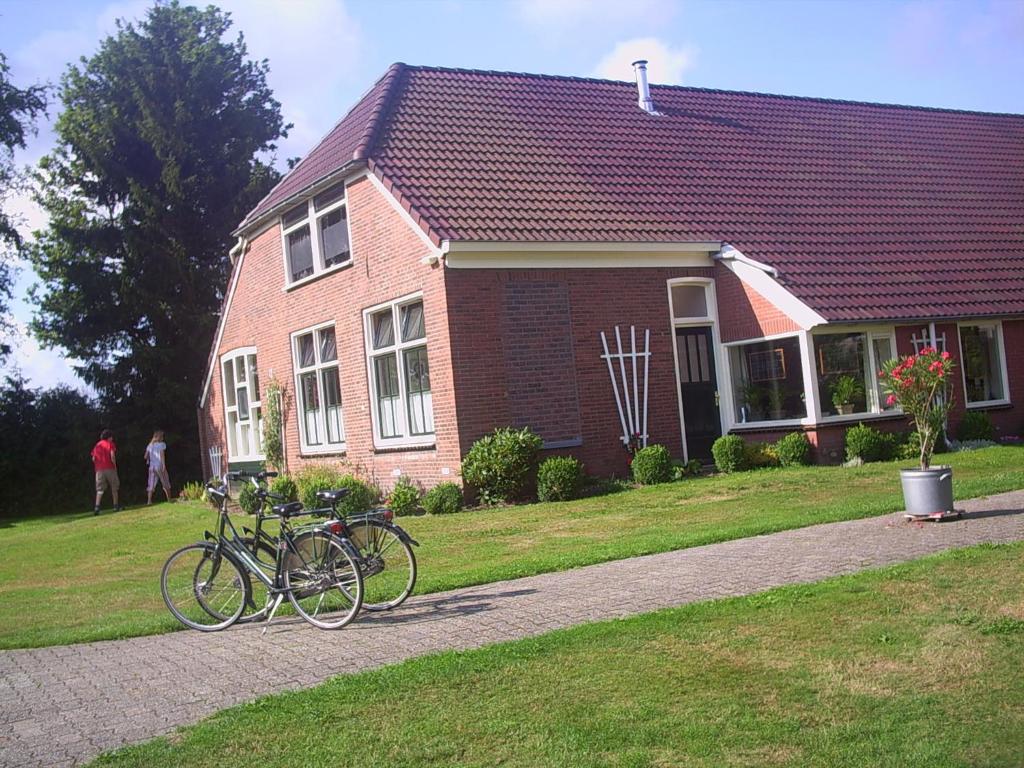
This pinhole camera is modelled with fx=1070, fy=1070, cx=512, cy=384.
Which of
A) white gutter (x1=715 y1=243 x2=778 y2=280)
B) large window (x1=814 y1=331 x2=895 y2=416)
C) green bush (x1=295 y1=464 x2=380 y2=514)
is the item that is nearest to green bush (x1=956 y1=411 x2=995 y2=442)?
large window (x1=814 y1=331 x2=895 y2=416)

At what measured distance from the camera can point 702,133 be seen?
876 inches

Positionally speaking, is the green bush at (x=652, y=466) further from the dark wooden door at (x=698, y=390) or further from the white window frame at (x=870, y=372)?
the white window frame at (x=870, y=372)

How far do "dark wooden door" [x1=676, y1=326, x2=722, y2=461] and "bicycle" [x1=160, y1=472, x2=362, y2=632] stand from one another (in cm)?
1082

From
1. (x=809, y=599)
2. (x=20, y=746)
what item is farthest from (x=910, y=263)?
(x=20, y=746)

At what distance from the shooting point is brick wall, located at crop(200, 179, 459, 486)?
16.9m

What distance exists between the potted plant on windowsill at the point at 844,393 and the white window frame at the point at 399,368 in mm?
6572

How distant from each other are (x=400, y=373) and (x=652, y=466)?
4570 mm

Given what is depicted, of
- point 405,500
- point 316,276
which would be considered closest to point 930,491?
point 405,500

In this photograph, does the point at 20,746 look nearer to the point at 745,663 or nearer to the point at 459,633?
the point at 459,633

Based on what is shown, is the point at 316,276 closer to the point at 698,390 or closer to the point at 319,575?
the point at 698,390

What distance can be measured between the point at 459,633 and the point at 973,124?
2375 centimetres

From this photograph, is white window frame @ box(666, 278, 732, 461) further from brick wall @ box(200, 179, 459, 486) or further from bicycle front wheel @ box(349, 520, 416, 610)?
bicycle front wheel @ box(349, 520, 416, 610)

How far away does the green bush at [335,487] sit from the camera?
16938 mm

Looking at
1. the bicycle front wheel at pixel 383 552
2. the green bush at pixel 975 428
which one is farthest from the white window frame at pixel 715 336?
the bicycle front wheel at pixel 383 552
